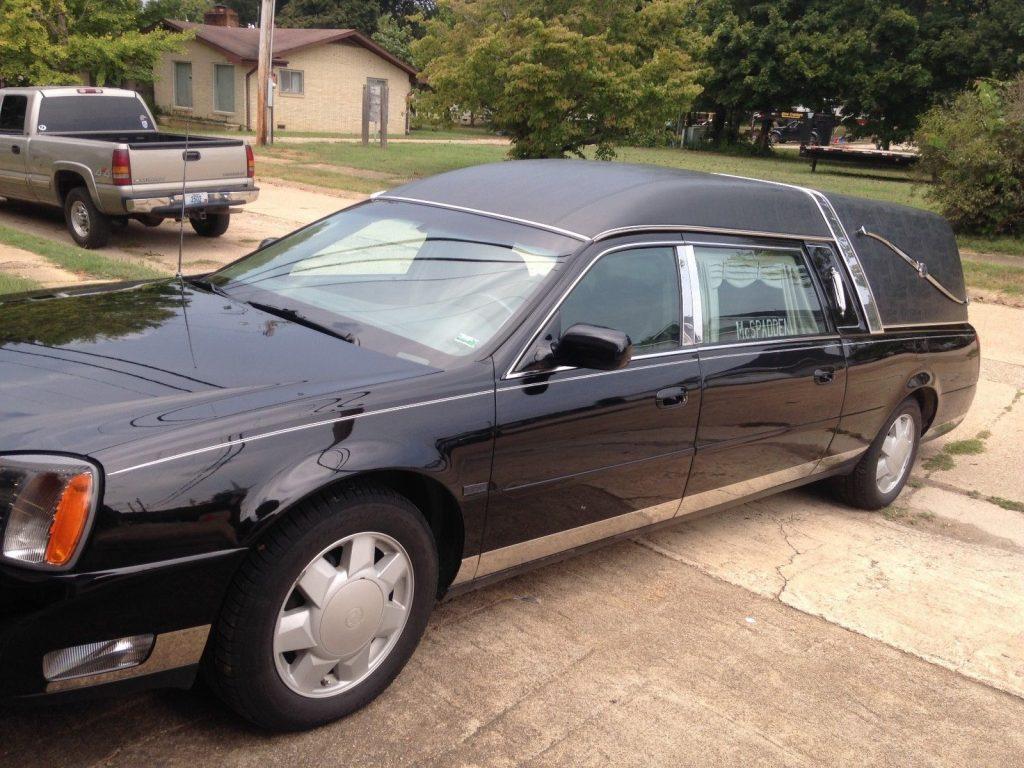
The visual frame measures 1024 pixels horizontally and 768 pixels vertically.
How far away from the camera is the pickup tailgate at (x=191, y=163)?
10289mm

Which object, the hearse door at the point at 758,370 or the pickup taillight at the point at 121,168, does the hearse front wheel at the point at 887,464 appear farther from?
the pickup taillight at the point at 121,168

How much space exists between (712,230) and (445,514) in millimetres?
1750

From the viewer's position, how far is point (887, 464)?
5316 mm

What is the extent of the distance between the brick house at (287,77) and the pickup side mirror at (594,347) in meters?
34.5

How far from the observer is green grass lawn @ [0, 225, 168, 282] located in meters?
9.30

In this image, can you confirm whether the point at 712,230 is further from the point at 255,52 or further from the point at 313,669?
the point at 255,52

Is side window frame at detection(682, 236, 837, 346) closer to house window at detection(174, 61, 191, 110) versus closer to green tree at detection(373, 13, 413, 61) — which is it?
house window at detection(174, 61, 191, 110)

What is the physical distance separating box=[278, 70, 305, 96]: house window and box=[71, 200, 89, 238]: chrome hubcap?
26737 mm

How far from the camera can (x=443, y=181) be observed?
4422 mm

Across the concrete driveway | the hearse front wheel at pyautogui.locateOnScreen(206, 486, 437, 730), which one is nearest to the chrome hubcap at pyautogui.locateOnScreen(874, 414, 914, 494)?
the concrete driveway

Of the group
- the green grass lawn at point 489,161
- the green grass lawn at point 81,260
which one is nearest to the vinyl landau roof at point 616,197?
the green grass lawn at point 81,260

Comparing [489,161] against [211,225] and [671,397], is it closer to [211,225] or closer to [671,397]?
[211,225]

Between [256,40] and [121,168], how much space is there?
29.1 metres

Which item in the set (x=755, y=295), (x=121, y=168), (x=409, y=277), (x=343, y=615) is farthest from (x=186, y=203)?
(x=343, y=615)
